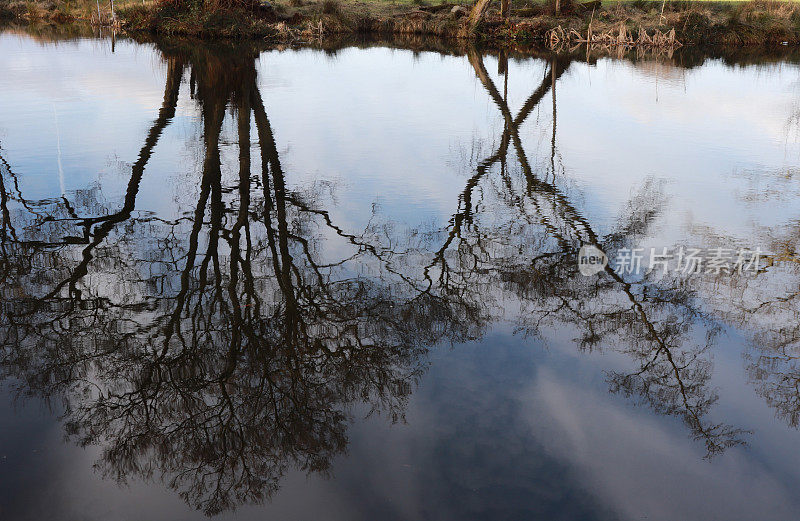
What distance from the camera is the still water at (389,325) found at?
5.00 m

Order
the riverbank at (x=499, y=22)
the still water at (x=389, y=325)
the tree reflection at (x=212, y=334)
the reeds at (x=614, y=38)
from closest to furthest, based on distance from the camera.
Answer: the still water at (x=389, y=325)
the tree reflection at (x=212, y=334)
the reeds at (x=614, y=38)
the riverbank at (x=499, y=22)

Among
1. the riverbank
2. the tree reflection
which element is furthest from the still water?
the riverbank

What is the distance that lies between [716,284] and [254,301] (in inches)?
201

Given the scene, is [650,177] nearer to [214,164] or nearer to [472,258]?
[472,258]

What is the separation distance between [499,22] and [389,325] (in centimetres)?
3121

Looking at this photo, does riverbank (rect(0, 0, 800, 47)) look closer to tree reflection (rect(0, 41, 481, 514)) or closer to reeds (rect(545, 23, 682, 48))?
reeds (rect(545, 23, 682, 48))

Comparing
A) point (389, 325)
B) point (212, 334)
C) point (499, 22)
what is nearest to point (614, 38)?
point (499, 22)

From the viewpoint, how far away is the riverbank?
33.9 meters

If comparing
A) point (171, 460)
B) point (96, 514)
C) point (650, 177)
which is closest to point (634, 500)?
point (171, 460)

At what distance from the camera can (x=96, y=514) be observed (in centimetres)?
461

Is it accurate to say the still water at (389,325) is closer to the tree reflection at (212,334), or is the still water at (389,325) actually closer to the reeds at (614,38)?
the tree reflection at (212,334)

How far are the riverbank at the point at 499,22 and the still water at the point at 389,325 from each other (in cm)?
2058

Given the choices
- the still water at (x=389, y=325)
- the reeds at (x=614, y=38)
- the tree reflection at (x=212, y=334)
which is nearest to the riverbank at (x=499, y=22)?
the reeds at (x=614, y=38)

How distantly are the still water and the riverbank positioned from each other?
20579 millimetres
